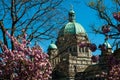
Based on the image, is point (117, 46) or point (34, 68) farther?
point (117, 46)

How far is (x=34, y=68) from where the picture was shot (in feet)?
50.3

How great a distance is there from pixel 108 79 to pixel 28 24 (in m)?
4.38

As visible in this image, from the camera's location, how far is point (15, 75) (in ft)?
51.1

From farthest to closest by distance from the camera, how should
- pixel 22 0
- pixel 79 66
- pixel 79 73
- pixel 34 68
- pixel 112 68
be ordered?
pixel 79 66 → pixel 79 73 → pixel 22 0 → pixel 112 68 → pixel 34 68

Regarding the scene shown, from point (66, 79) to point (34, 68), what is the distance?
7206cm

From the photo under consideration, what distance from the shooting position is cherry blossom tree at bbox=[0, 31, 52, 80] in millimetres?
15352

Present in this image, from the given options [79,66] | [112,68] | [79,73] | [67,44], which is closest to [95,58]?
[112,68]

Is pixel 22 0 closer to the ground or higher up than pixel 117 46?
higher up

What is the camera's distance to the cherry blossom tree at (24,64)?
15352 mm

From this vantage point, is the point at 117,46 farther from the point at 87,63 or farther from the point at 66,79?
the point at 87,63

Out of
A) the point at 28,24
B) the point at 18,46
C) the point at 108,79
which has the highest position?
the point at 28,24

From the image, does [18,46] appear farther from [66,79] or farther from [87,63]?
[87,63]

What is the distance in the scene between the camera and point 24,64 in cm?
1540

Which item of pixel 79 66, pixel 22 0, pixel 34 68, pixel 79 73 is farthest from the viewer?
pixel 79 66
